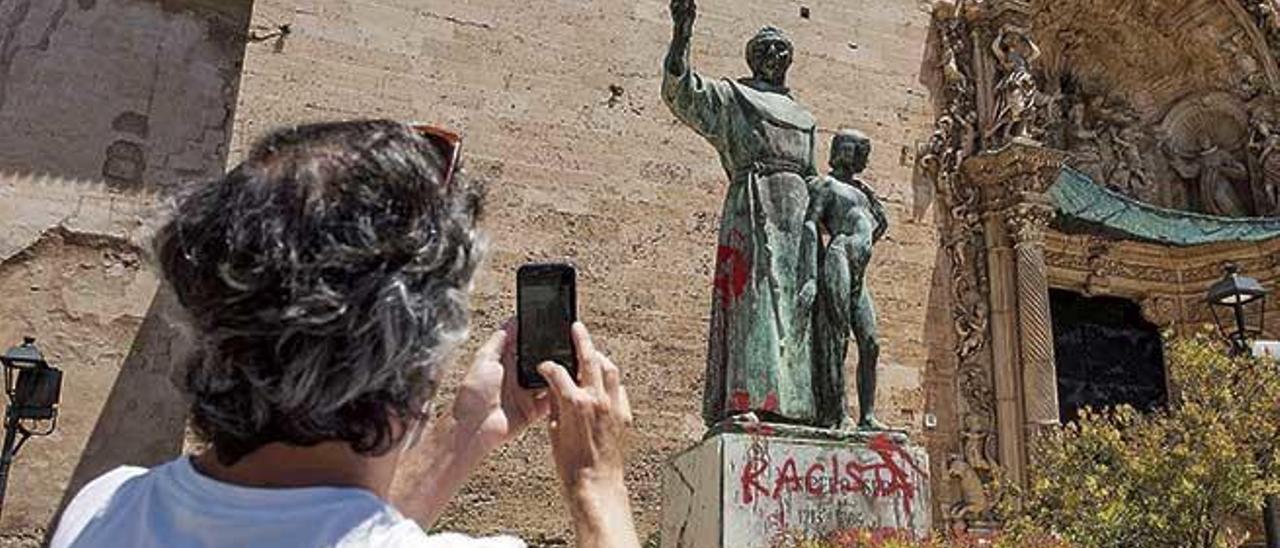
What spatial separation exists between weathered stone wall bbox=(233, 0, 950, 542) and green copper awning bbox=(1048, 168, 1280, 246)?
1.57m

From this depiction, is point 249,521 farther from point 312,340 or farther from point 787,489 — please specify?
point 787,489

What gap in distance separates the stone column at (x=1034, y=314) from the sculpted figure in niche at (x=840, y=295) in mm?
4458

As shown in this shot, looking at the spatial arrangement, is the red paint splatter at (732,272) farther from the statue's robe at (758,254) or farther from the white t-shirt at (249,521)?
the white t-shirt at (249,521)

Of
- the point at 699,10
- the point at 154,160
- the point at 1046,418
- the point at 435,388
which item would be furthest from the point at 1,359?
the point at 1046,418

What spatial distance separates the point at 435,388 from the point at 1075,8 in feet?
37.9

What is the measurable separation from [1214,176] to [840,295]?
342 inches

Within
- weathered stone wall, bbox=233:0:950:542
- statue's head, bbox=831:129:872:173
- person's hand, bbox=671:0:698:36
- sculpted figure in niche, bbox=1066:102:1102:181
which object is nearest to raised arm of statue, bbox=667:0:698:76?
person's hand, bbox=671:0:698:36

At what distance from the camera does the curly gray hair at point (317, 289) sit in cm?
86

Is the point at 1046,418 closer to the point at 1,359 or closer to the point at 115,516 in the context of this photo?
the point at 1,359

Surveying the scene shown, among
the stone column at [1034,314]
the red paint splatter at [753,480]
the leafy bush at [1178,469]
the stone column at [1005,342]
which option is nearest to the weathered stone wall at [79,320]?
the red paint splatter at [753,480]

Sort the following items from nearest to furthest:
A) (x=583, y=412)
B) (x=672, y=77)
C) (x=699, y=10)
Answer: (x=583, y=412)
(x=672, y=77)
(x=699, y=10)

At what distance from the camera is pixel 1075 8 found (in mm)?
11047

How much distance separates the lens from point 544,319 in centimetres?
118

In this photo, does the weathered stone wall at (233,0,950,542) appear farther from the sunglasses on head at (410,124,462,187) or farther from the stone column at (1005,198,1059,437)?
the sunglasses on head at (410,124,462,187)
